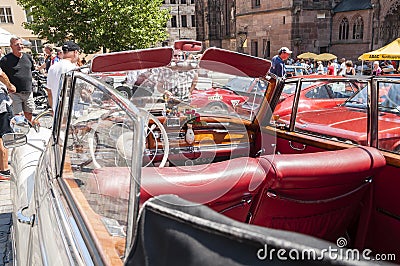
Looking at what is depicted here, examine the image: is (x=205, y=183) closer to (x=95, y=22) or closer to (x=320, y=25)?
(x=95, y=22)

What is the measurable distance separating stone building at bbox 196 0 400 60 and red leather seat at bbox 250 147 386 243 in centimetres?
2864

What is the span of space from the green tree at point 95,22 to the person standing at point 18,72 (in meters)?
10.5

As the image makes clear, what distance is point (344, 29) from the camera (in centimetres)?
2958

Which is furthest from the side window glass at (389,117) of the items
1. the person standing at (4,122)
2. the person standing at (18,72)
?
the person standing at (18,72)

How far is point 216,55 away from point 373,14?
29410mm

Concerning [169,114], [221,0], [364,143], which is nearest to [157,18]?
[169,114]

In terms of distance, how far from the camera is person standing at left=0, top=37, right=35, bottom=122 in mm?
6715

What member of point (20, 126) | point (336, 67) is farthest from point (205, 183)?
point (336, 67)

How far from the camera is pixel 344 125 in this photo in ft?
10.3

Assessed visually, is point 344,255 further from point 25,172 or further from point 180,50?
point 25,172

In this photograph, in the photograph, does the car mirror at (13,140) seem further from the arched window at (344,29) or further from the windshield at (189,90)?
the arched window at (344,29)

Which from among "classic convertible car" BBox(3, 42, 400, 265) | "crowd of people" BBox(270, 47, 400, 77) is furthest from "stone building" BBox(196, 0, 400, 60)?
"classic convertible car" BBox(3, 42, 400, 265)

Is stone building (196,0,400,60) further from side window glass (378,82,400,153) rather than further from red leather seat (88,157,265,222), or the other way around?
red leather seat (88,157,265,222)

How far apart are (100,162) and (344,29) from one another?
31.8 meters
